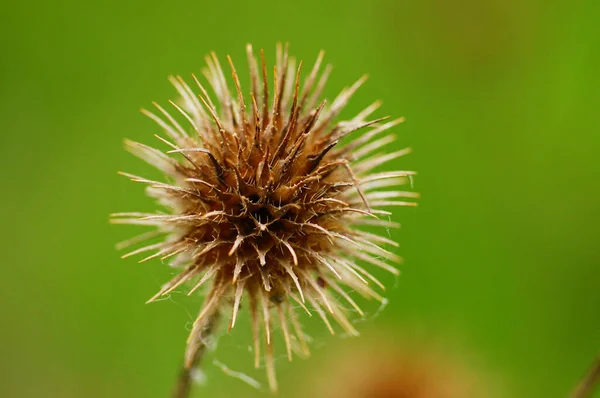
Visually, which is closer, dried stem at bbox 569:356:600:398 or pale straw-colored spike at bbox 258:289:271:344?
pale straw-colored spike at bbox 258:289:271:344

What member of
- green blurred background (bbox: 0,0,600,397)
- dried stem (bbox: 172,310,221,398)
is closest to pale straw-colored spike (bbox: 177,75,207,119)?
dried stem (bbox: 172,310,221,398)

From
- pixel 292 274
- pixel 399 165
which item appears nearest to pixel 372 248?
pixel 292 274

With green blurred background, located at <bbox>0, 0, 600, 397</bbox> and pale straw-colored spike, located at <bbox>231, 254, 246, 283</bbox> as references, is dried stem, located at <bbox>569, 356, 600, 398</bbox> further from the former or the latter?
green blurred background, located at <bbox>0, 0, 600, 397</bbox>

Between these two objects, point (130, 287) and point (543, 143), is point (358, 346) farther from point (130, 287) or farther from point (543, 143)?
point (543, 143)

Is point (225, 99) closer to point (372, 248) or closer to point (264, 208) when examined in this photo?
point (264, 208)

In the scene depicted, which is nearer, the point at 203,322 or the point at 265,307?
the point at 265,307

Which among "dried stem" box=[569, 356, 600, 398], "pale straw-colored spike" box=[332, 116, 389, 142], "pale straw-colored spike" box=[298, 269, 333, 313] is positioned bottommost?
"dried stem" box=[569, 356, 600, 398]

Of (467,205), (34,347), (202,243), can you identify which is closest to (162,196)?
(202,243)
